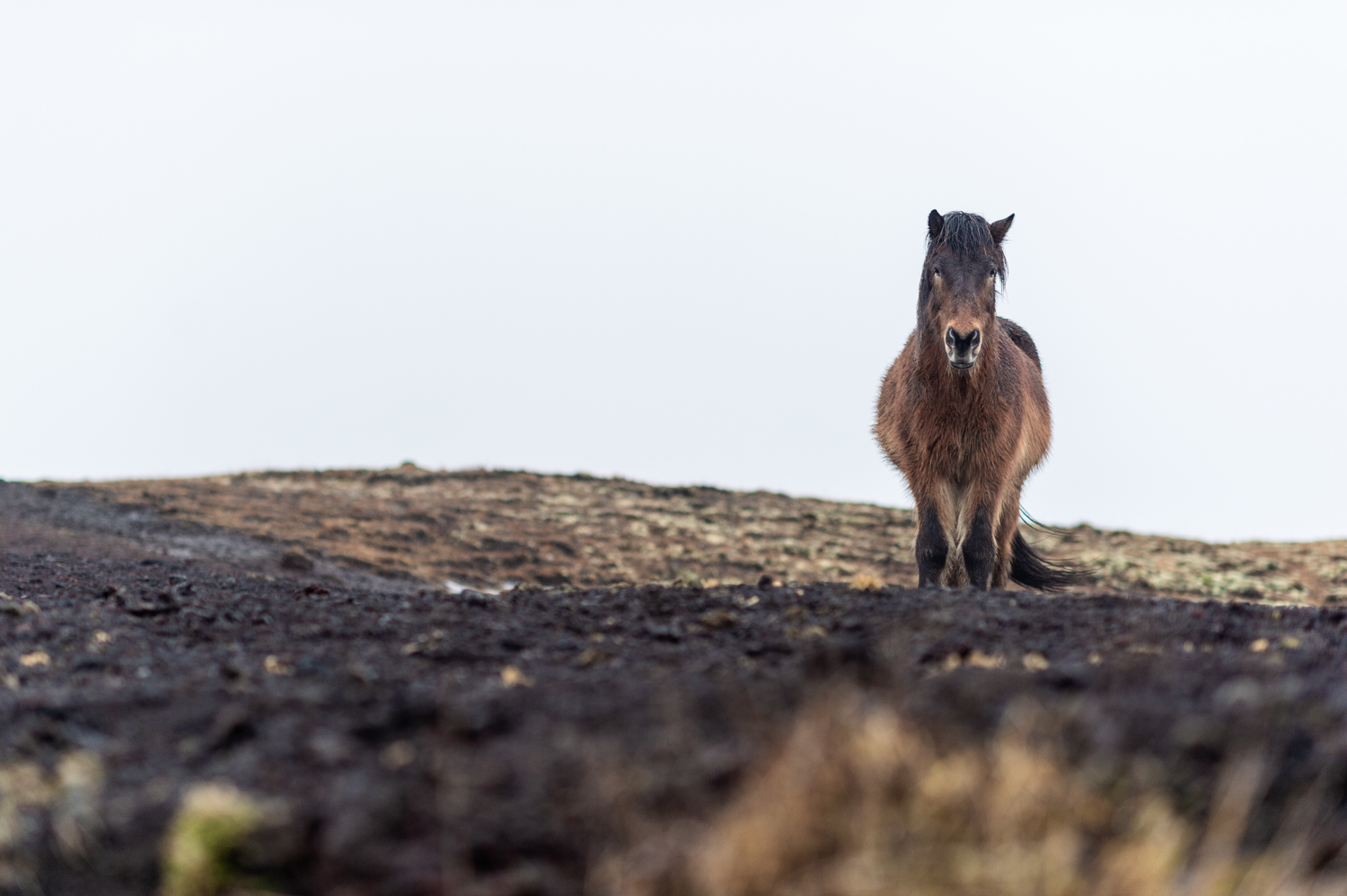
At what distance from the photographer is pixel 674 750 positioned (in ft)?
9.21

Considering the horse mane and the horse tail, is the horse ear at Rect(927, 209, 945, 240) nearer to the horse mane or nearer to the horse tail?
the horse mane

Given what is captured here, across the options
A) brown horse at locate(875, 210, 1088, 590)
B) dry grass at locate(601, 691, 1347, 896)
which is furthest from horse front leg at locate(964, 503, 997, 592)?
dry grass at locate(601, 691, 1347, 896)

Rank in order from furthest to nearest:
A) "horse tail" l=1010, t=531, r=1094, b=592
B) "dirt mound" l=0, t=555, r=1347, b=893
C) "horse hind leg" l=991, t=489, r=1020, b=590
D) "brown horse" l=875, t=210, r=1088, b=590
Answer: "horse tail" l=1010, t=531, r=1094, b=592, "horse hind leg" l=991, t=489, r=1020, b=590, "brown horse" l=875, t=210, r=1088, b=590, "dirt mound" l=0, t=555, r=1347, b=893

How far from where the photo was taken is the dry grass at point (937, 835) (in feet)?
7.29

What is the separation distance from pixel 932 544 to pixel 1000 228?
8.76ft

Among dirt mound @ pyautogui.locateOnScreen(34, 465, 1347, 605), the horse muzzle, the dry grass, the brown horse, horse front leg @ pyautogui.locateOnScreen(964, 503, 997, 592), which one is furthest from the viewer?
dirt mound @ pyautogui.locateOnScreen(34, 465, 1347, 605)

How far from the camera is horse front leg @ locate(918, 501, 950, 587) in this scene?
9.07m

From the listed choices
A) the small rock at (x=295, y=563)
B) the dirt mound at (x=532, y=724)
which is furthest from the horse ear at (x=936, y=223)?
the small rock at (x=295, y=563)

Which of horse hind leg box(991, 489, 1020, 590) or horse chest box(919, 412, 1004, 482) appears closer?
horse chest box(919, 412, 1004, 482)

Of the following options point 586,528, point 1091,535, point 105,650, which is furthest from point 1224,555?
point 105,650

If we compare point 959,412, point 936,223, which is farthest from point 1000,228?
point 959,412

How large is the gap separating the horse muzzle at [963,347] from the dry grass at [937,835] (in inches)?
217

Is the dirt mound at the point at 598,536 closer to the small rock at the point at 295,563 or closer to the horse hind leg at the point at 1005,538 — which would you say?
the small rock at the point at 295,563

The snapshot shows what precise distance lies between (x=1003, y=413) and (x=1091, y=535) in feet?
57.2
